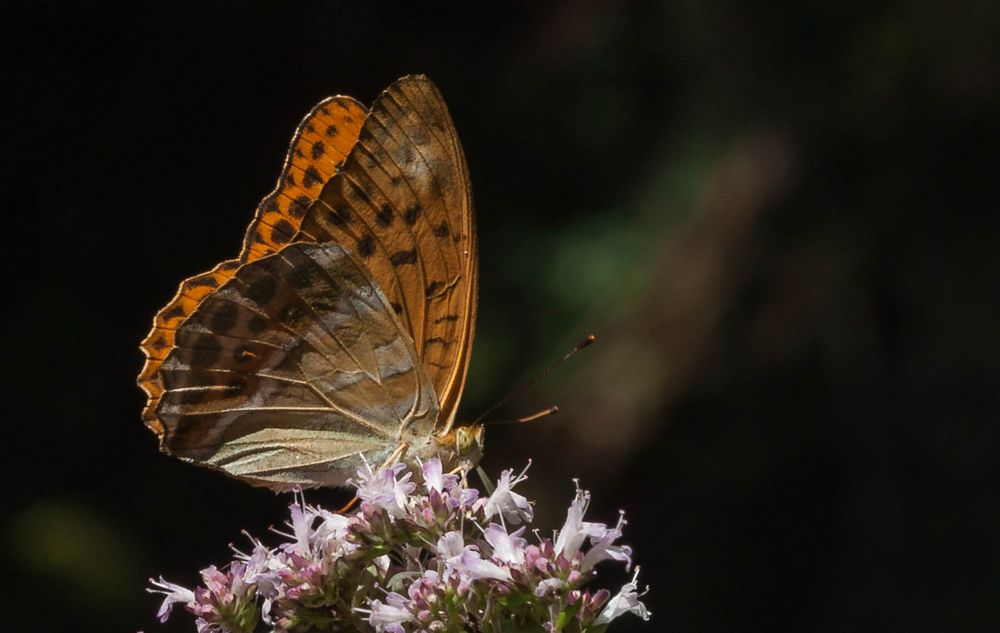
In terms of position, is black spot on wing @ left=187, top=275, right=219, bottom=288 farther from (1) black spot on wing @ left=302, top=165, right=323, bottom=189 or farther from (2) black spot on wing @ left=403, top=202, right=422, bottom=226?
(2) black spot on wing @ left=403, top=202, right=422, bottom=226

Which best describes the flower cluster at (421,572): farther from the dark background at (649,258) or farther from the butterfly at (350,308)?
the dark background at (649,258)

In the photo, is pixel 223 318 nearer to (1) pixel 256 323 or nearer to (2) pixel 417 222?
(1) pixel 256 323

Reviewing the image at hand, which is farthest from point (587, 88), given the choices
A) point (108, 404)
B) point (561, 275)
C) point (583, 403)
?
point (108, 404)

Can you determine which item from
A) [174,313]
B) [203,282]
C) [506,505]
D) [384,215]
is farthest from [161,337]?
[506,505]

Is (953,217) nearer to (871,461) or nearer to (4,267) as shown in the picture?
(871,461)

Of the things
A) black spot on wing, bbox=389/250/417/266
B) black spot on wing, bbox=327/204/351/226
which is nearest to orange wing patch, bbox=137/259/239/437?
black spot on wing, bbox=327/204/351/226
